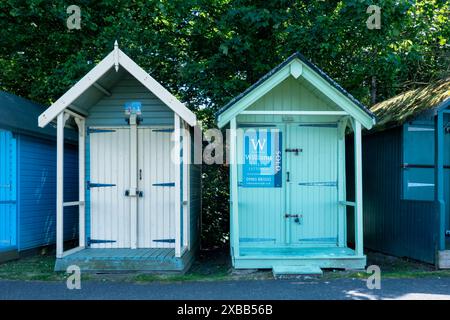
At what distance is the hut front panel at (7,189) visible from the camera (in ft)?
29.6

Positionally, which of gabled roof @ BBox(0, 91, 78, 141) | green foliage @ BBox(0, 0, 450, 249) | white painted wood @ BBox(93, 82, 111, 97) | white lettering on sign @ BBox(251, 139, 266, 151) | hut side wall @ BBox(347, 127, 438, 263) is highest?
green foliage @ BBox(0, 0, 450, 249)

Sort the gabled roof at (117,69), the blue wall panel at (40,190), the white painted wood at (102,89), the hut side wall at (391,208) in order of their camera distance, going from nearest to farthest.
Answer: the gabled roof at (117,69), the white painted wood at (102,89), the hut side wall at (391,208), the blue wall panel at (40,190)

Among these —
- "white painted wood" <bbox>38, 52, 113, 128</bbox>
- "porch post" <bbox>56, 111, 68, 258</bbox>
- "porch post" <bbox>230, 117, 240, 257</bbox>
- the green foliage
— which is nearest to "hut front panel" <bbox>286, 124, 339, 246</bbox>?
"porch post" <bbox>230, 117, 240, 257</bbox>

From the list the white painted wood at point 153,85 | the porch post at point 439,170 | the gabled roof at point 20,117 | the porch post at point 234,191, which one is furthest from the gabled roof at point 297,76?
the gabled roof at point 20,117

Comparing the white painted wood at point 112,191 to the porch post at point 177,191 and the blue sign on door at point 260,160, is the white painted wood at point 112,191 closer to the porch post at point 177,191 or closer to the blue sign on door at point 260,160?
the porch post at point 177,191

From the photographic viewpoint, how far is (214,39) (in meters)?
12.0

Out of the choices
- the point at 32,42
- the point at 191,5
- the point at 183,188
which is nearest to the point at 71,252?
the point at 183,188

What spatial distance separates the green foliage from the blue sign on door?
8.33ft

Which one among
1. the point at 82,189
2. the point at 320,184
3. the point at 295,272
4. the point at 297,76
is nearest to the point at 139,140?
the point at 82,189

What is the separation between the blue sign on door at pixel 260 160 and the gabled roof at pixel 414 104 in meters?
2.59

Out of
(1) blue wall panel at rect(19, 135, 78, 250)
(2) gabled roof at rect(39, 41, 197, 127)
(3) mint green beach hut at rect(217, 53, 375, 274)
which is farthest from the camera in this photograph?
(1) blue wall panel at rect(19, 135, 78, 250)

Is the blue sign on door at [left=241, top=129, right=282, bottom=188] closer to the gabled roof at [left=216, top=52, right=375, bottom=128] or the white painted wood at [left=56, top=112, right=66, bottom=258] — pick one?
the gabled roof at [left=216, top=52, right=375, bottom=128]

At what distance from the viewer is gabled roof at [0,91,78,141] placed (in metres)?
9.00

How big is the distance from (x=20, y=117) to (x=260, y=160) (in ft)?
17.1
